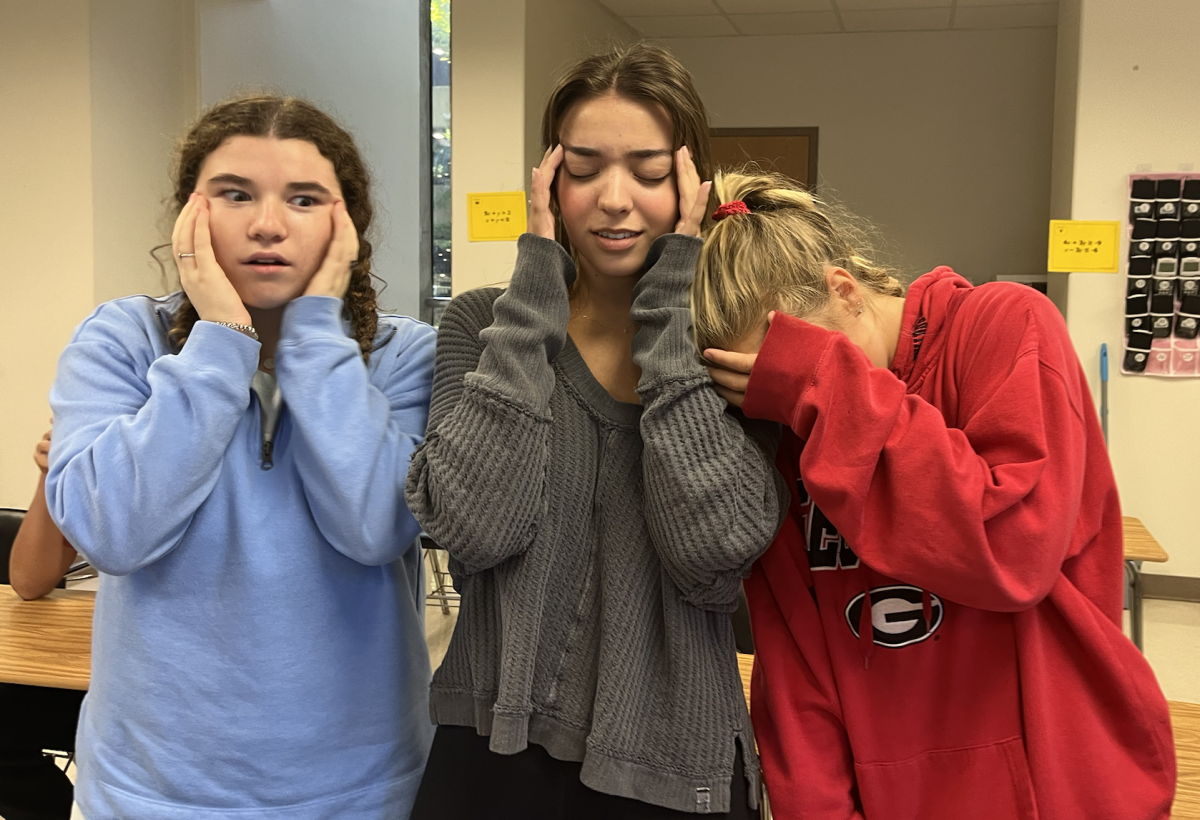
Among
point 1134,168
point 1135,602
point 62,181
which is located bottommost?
point 1135,602

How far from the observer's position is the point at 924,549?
2.95 feet

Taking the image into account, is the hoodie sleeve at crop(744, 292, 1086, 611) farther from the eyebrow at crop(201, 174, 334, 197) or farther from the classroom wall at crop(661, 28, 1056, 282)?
the classroom wall at crop(661, 28, 1056, 282)

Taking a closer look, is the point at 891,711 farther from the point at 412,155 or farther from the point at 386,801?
the point at 412,155

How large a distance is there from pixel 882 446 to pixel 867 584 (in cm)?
20

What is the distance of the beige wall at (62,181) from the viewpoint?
12.2ft

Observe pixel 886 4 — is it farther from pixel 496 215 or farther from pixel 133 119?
pixel 133 119

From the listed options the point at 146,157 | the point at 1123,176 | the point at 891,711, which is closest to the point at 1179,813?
the point at 891,711

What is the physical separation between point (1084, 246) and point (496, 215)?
2.22 metres

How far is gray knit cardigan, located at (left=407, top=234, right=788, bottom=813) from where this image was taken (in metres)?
0.97

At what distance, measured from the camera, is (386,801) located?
1105mm

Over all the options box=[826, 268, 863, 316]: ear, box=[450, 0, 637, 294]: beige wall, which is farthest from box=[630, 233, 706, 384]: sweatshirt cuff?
box=[450, 0, 637, 294]: beige wall

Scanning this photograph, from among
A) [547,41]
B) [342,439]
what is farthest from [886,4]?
[342,439]

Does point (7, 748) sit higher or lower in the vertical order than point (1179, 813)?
lower

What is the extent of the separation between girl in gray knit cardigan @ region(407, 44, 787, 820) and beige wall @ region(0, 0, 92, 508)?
3.31 meters
